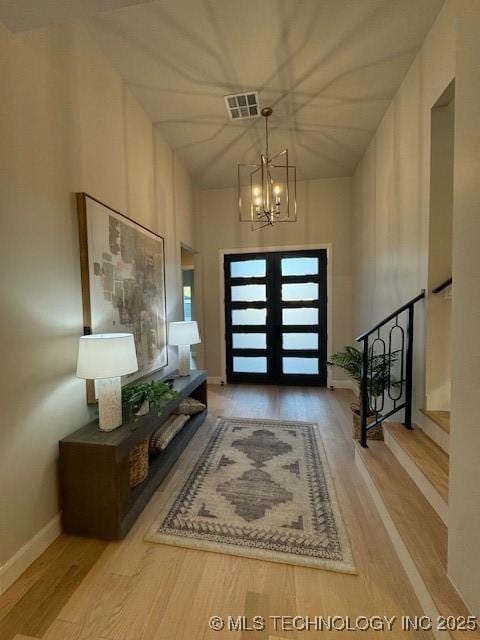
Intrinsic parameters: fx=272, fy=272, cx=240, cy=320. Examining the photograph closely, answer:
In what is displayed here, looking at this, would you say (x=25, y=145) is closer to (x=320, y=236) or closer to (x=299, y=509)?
(x=299, y=509)

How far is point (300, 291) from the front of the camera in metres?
4.69

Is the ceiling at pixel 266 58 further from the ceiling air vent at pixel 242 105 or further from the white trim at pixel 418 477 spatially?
the white trim at pixel 418 477

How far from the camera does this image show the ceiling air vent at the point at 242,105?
267 cm

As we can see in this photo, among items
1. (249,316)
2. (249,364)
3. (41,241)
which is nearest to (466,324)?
(41,241)

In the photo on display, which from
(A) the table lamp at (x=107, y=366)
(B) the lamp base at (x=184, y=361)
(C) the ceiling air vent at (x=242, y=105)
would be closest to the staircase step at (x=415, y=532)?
(A) the table lamp at (x=107, y=366)

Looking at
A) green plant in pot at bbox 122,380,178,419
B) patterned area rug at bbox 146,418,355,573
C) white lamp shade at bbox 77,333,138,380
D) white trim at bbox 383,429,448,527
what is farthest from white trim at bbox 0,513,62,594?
white trim at bbox 383,429,448,527

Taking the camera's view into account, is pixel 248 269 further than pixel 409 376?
Yes

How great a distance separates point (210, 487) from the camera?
2096mm

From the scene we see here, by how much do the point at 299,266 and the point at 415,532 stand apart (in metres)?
3.81

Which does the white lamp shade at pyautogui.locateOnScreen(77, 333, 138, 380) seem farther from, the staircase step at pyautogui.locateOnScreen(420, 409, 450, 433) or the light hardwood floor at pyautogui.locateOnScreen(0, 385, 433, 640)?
the staircase step at pyautogui.locateOnScreen(420, 409, 450, 433)

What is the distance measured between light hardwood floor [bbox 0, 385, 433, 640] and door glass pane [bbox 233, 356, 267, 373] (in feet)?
10.3

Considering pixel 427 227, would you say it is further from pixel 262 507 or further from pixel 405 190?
pixel 262 507

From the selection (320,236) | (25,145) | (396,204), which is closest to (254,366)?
(320,236)

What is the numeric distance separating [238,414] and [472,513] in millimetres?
2699
